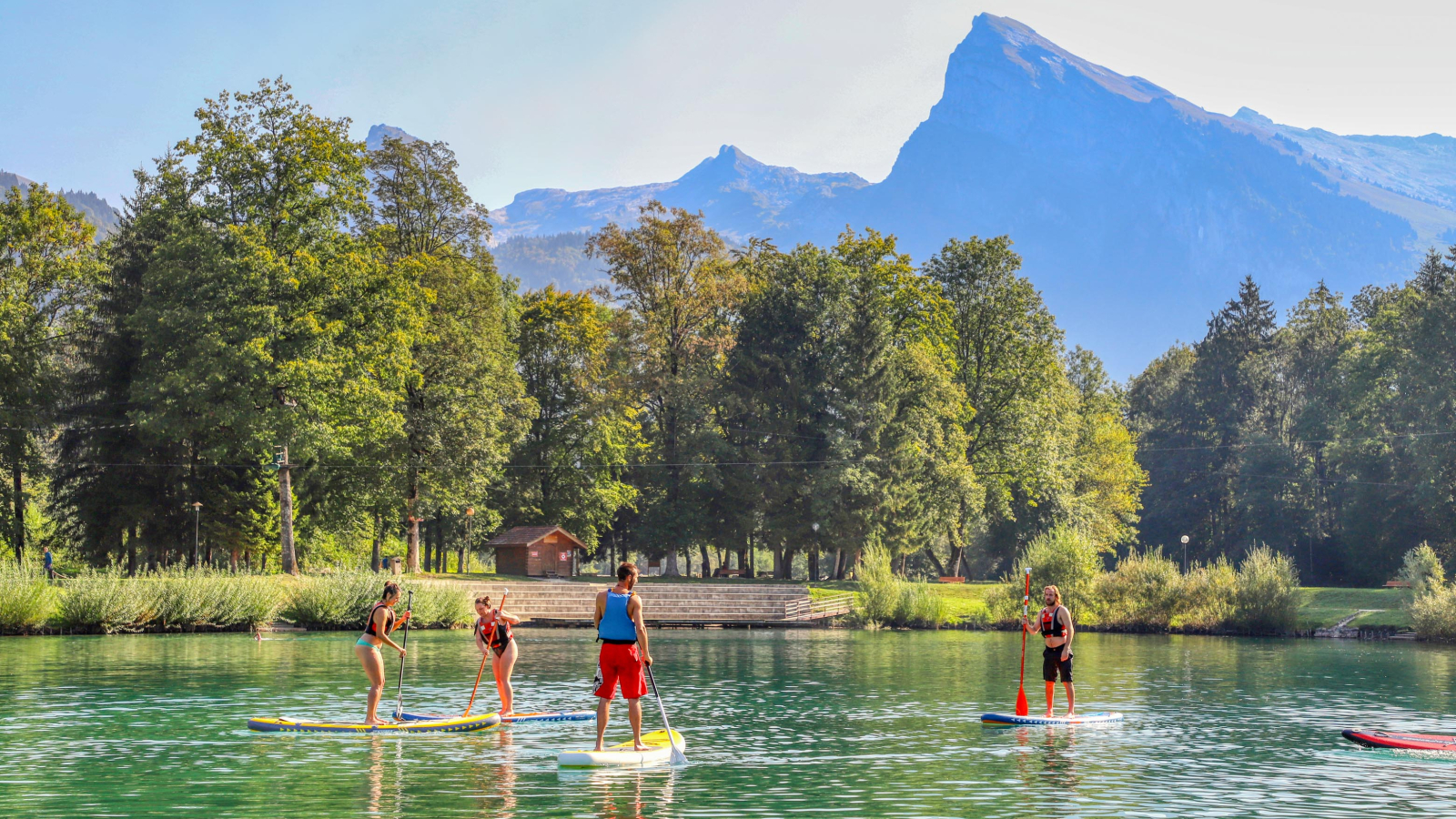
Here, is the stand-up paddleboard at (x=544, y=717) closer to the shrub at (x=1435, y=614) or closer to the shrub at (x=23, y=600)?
the shrub at (x=23, y=600)

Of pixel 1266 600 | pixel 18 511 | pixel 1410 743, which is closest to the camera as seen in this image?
pixel 1410 743

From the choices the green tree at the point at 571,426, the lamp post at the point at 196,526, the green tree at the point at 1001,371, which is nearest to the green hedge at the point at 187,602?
the lamp post at the point at 196,526

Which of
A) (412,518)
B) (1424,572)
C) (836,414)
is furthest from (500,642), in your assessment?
(836,414)

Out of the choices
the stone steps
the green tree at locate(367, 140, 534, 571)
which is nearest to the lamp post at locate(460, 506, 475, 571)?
the green tree at locate(367, 140, 534, 571)

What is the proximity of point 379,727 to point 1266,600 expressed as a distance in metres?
43.0

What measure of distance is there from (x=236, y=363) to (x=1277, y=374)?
74.9 metres

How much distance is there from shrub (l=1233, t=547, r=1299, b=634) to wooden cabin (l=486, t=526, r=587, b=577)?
117 ft

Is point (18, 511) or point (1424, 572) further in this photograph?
point (18, 511)

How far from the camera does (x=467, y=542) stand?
74438mm

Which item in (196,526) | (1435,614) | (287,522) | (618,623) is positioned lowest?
(1435,614)

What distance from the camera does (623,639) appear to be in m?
15.5

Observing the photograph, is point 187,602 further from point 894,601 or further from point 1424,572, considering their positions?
point 1424,572

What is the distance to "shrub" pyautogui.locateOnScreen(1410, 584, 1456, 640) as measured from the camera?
48.5 meters

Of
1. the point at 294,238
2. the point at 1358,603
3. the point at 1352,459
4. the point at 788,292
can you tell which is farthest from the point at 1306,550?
the point at 294,238
